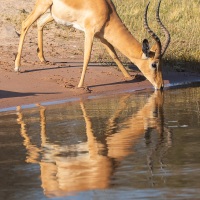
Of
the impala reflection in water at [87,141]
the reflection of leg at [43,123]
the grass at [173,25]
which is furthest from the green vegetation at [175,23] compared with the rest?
the reflection of leg at [43,123]

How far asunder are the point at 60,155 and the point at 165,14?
53.4ft

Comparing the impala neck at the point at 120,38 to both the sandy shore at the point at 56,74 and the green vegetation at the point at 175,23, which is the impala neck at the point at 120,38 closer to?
the sandy shore at the point at 56,74

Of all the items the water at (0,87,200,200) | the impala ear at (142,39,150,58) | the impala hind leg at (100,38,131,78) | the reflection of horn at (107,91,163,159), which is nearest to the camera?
the water at (0,87,200,200)

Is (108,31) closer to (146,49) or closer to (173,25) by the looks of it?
(146,49)

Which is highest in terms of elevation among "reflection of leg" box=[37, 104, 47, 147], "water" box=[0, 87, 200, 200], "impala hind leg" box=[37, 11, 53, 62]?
"impala hind leg" box=[37, 11, 53, 62]

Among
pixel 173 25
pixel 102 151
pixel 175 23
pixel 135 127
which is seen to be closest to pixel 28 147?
pixel 102 151

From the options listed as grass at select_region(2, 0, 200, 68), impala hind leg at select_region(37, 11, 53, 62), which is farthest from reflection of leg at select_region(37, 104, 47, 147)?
grass at select_region(2, 0, 200, 68)

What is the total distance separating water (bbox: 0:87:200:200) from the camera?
684 centimetres

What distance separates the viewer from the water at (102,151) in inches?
269

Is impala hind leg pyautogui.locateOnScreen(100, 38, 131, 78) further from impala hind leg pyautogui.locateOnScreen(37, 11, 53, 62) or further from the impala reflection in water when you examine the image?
the impala reflection in water

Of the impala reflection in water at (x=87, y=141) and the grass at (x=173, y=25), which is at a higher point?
the grass at (x=173, y=25)

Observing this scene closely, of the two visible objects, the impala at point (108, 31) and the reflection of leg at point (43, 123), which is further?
the impala at point (108, 31)

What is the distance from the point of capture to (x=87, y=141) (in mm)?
9344

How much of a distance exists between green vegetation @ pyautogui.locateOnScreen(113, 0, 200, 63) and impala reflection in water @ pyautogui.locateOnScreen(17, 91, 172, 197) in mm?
5443
